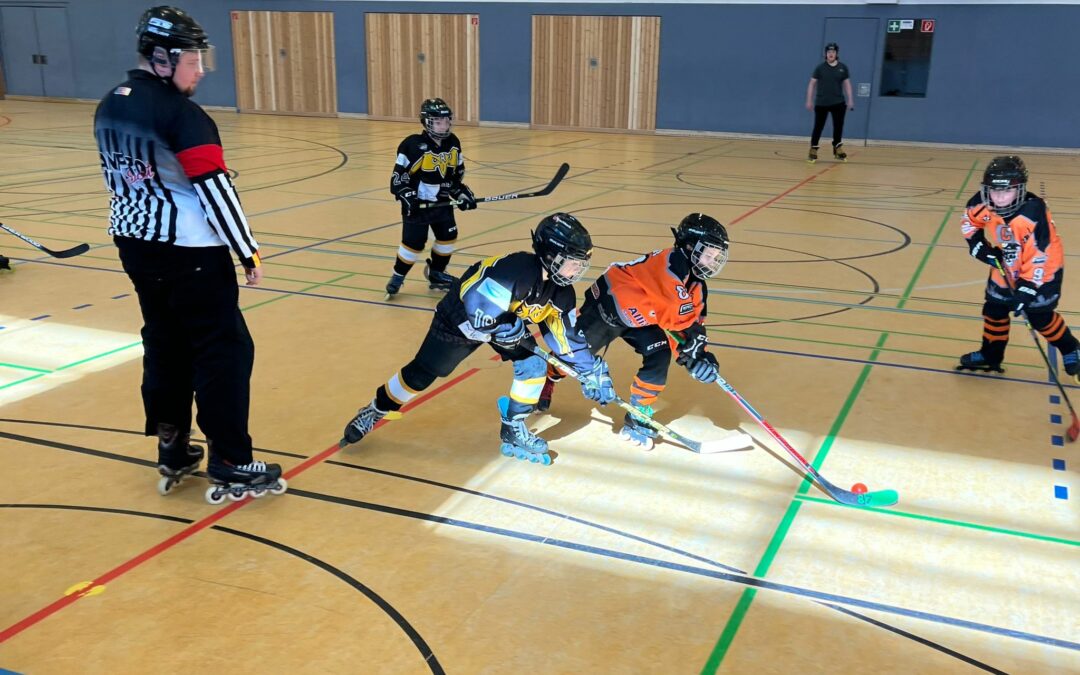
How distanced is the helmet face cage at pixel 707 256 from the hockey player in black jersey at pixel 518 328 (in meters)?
0.59

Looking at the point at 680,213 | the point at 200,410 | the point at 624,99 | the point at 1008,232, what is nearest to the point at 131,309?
the point at 200,410

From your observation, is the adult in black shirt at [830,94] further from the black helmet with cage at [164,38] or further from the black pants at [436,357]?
the black helmet with cage at [164,38]

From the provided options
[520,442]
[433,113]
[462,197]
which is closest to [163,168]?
[520,442]

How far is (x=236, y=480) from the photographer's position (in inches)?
145

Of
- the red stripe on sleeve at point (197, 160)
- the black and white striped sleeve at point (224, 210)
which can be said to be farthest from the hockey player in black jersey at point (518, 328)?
the red stripe on sleeve at point (197, 160)

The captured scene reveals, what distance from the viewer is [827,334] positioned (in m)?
6.16

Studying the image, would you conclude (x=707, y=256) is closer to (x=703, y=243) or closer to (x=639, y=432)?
(x=703, y=243)

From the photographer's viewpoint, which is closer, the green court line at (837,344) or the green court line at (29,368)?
the green court line at (29,368)

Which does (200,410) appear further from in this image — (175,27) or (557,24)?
(557,24)

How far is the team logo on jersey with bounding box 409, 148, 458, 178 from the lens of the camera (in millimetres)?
6844

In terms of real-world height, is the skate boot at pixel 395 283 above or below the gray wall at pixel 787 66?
below

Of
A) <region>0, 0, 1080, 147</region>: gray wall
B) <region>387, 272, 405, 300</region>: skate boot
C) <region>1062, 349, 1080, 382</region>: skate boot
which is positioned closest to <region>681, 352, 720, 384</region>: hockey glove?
<region>1062, 349, 1080, 382</region>: skate boot

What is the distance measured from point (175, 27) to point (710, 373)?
8.54ft

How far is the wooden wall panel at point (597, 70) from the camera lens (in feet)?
63.7
